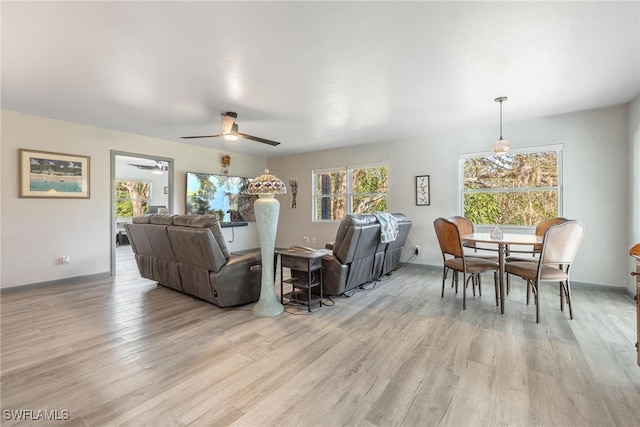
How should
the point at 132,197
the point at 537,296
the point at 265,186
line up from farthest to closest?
the point at 132,197 → the point at 265,186 → the point at 537,296

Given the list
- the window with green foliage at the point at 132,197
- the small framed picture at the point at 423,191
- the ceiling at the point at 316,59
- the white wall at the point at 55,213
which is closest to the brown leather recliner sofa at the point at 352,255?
the ceiling at the point at 316,59

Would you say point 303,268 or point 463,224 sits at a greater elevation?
point 463,224

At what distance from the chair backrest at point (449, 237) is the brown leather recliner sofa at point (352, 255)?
0.76m

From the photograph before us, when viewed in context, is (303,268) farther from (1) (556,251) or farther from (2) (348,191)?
(2) (348,191)

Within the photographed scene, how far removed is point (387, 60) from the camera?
2418 millimetres

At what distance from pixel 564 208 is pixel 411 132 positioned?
8.18ft

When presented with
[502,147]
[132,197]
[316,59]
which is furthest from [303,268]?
[132,197]

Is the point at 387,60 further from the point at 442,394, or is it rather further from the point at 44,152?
the point at 44,152

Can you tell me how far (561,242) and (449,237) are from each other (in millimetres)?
993

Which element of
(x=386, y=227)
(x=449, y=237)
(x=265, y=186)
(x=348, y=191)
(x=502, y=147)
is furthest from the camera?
(x=348, y=191)

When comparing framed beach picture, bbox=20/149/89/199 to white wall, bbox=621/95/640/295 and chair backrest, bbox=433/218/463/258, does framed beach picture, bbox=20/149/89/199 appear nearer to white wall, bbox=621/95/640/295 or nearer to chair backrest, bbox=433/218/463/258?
chair backrest, bbox=433/218/463/258

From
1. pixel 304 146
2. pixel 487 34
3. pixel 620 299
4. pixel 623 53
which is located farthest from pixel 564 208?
pixel 304 146

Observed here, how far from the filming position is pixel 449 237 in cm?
320

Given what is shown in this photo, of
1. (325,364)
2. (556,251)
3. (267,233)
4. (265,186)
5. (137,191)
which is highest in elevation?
(137,191)
